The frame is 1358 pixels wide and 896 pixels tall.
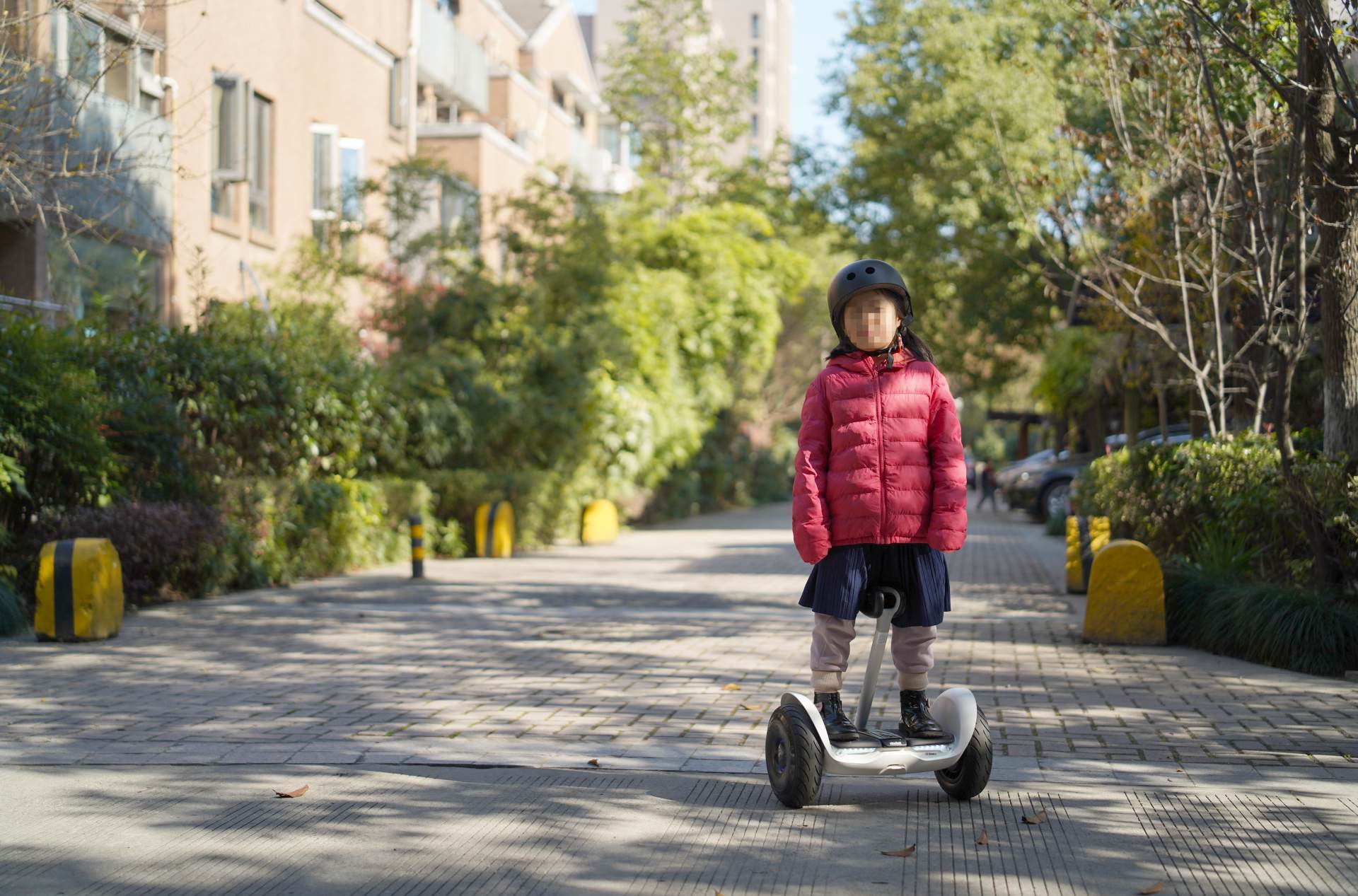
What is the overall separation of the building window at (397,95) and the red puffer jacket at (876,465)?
2292 centimetres

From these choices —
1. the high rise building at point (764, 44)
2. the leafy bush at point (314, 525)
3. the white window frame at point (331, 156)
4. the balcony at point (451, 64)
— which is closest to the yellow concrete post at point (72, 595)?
the leafy bush at point (314, 525)

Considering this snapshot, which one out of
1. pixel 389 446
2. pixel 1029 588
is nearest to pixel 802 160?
pixel 389 446

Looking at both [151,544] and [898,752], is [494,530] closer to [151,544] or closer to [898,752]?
[151,544]

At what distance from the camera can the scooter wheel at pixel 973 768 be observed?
529cm

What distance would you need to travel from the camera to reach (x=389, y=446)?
58.8ft

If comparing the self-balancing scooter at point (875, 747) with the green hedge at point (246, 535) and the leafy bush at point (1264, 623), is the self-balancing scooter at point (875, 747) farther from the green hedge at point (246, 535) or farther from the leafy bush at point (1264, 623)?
the green hedge at point (246, 535)

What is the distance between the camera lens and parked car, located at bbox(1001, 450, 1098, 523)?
2855 cm

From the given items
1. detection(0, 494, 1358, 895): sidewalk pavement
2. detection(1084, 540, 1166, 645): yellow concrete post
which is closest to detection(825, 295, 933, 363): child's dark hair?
detection(0, 494, 1358, 895): sidewalk pavement

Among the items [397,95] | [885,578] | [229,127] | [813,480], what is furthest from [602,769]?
[397,95]

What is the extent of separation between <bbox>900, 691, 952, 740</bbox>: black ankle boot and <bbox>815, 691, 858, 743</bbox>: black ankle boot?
202 millimetres

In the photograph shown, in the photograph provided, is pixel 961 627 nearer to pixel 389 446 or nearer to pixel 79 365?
pixel 79 365

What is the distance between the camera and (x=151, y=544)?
11586mm

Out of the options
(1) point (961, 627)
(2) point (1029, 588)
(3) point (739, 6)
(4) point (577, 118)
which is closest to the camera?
(1) point (961, 627)

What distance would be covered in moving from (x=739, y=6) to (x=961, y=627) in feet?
325
